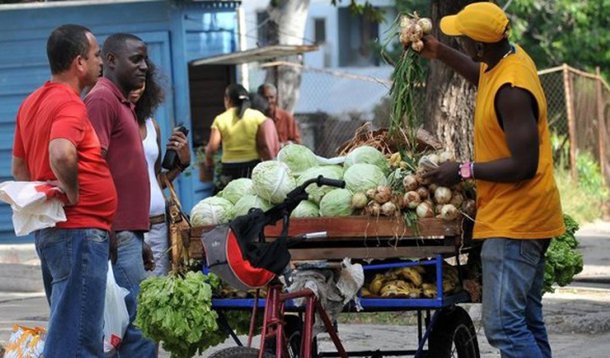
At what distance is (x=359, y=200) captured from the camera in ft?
20.7

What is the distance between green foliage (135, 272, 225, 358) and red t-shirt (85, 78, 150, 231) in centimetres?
66

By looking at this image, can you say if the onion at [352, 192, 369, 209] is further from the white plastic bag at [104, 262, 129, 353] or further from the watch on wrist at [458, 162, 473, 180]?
the white plastic bag at [104, 262, 129, 353]

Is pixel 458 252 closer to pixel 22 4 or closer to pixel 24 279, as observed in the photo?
pixel 24 279

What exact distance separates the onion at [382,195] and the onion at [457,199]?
0.29 metres

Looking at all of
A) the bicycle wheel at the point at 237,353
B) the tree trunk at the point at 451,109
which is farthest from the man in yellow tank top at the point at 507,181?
the tree trunk at the point at 451,109

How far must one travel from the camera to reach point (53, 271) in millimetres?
6242

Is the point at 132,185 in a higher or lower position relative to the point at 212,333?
higher

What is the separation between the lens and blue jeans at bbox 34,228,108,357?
6.17 meters

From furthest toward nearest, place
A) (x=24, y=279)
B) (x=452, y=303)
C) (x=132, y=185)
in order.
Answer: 1. (x=24, y=279)
2. (x=132, y=185)
3. (x=452, y=303)

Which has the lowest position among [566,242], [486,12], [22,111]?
[566,242]

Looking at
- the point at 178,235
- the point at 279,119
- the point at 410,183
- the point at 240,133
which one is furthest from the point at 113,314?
the point at 279,119

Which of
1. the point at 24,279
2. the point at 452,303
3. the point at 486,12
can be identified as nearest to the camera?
the point at 486,12

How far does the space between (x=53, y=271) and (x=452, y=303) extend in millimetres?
1849

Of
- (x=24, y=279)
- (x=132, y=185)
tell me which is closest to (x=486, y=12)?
(x=132, y=185)
